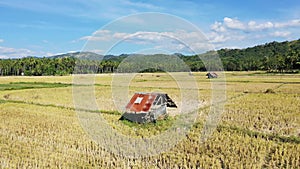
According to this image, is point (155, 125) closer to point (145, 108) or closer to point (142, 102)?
point (145, 108)

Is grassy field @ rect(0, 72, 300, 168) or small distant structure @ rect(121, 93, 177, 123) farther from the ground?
small distant structure @ rect(121, 93, 177, 123)

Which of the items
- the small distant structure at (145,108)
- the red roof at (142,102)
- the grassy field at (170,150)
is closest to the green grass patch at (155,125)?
the grassy field at (170,150)

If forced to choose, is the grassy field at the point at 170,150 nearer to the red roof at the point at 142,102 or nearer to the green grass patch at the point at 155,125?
the green grass patch at the point at 155,125

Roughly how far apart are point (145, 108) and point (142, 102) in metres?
0.34

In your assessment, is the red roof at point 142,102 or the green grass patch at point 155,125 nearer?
the green grass patch at point 155,125

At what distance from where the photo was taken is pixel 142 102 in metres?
12.6

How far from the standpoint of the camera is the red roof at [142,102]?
491 inches

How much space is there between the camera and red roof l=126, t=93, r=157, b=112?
40.9 feet

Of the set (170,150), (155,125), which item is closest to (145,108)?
(155,125)

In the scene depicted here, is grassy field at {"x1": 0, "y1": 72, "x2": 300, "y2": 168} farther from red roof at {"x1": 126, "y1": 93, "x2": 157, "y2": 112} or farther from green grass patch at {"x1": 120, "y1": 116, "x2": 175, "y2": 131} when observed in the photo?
red roof at {"x1": 126, "y1": 93, "x2": 157, "y2": 112}

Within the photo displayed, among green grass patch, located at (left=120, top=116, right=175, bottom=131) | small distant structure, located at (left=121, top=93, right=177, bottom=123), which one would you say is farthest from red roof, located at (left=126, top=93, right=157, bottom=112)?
green grass patch, located at (left=120, top=116, right=175, bottom=131)

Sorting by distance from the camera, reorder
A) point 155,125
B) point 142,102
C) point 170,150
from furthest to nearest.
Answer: point 142,102 < point 155,125 < point 170,150

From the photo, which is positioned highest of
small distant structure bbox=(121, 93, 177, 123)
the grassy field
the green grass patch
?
small distant structure bbox=(121, 93, 177, 123)

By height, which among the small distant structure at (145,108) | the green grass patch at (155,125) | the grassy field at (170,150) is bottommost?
the grassy field at (170,150)
